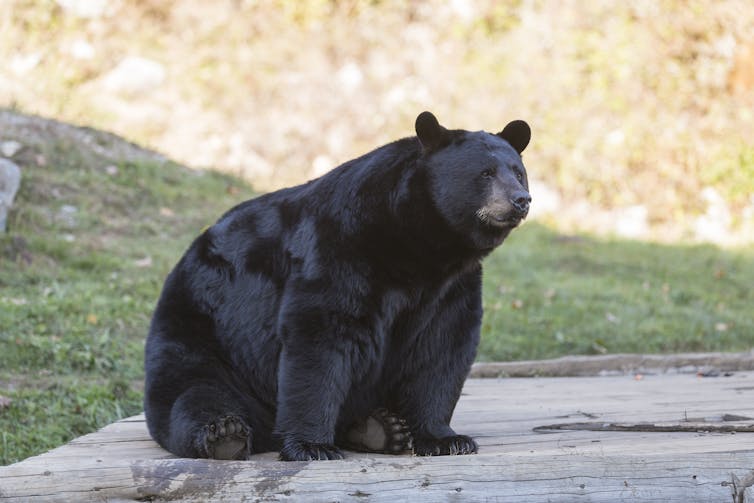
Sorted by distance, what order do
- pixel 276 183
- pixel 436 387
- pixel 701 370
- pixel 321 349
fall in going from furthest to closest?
pixel 276 183 < pixel 701 370 < pixel 436 387 < pixel 321 349

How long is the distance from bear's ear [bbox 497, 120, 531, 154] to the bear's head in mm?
124

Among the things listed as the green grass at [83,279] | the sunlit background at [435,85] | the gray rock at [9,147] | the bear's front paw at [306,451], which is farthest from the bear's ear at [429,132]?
the sunlit background at [435,85]

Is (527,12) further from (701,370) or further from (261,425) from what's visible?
(261,425)

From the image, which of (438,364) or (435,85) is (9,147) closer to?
(435,85)

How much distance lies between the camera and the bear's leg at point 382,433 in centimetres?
355

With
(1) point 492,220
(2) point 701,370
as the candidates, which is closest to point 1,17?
(2) point 701,370

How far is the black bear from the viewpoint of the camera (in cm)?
327

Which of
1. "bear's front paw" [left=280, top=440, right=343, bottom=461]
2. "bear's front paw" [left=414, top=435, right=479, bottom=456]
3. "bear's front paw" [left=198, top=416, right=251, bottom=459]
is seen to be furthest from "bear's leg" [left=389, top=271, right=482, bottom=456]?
"bear's front paw" [left=198, top=416, right=251, bottom=459]

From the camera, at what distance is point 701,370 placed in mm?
5684

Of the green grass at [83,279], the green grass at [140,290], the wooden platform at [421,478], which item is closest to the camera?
the wooden platform at [421,478]

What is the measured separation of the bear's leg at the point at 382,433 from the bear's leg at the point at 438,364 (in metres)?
0.05

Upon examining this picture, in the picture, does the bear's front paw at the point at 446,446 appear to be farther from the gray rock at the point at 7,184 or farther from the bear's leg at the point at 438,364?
the gray rock at the point at 7,184

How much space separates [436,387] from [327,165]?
9.46 metres

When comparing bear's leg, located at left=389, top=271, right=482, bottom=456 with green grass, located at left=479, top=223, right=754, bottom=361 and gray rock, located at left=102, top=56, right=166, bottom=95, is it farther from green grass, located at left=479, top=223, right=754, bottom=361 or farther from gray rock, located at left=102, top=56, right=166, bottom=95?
gray rock, located at left=102, top=56, right=166, bottom=95
